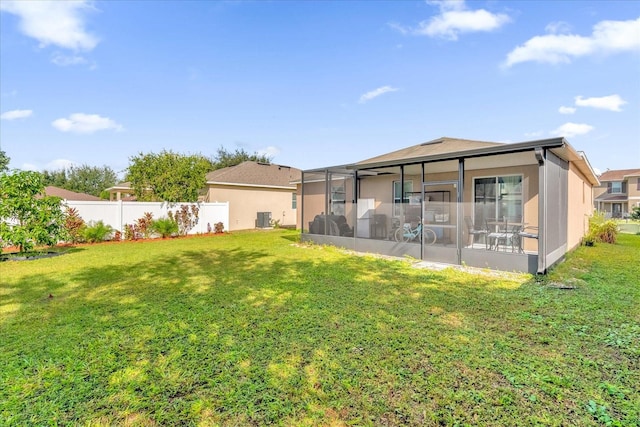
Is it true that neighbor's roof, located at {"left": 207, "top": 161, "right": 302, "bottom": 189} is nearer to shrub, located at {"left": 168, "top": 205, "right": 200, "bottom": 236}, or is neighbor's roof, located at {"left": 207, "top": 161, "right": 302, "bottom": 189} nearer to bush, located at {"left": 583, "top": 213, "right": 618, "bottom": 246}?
shrub, located at {"left": 168, "top": 205, "right": 200, "bottom": 236}

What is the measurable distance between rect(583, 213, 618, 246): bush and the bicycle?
787 centimetres

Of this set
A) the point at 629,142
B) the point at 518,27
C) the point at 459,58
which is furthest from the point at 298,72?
the point at 629,142

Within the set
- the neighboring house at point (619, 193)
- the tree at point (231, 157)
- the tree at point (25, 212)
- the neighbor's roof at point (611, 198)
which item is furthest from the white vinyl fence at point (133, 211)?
the neighbor's roof at point (611, 198)

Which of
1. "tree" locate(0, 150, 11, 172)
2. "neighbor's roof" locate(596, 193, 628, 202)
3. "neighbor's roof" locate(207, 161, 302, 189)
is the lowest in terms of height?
"neighbor's roof" locate(596, 193, 628, 202)

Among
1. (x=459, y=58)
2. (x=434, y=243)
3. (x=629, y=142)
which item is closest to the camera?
(x=434, y=243)

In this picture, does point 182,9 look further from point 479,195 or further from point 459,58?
point 479,195

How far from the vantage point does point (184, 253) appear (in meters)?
10.0

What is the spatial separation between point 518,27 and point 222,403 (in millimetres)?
12879

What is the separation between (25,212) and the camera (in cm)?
907

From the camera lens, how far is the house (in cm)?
693

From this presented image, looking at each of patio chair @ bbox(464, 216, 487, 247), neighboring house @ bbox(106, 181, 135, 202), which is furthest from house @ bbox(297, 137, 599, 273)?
neighboring house @ bbox(106, 181, 135, 202)

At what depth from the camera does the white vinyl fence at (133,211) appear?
12484 millimetres

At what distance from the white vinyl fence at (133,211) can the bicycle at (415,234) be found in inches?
432

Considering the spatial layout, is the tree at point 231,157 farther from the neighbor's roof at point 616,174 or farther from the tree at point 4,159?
the neighbor's roof at point 616,174
